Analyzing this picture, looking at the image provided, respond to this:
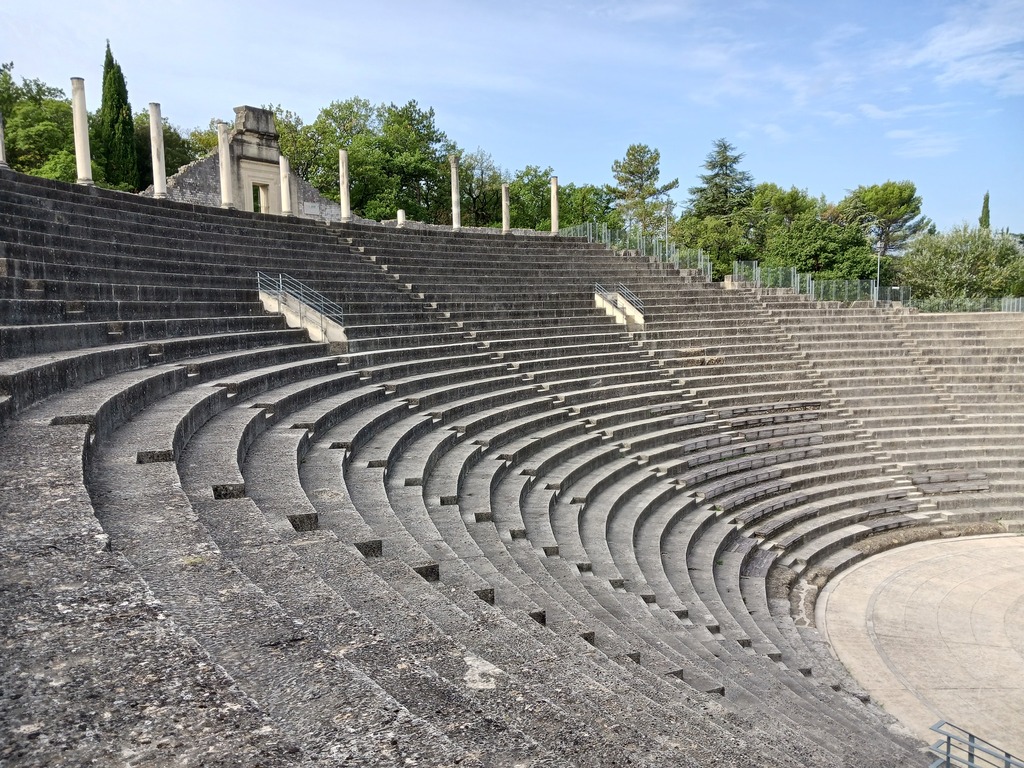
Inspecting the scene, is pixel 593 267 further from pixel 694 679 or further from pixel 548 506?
pixel 694 679

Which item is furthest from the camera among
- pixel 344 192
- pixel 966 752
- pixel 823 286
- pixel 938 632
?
pixel 823 286

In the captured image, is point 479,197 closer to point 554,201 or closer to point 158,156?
point 554,201

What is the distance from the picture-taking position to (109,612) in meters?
2.34

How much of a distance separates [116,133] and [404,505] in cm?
3251

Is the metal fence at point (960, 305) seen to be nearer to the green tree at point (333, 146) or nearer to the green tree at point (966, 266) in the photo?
the green tree at point (966, 266)

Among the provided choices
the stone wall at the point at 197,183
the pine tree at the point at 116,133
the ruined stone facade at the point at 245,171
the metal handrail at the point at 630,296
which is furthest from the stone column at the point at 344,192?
the pine tree at the point at 116,133

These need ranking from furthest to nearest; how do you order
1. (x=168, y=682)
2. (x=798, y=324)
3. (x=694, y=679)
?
1. (x=798, y=324)
2. (x=694, y=679)
3. (x=168, y=682)

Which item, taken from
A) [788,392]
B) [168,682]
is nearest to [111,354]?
[168,682]

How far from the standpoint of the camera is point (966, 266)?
34.1 meters

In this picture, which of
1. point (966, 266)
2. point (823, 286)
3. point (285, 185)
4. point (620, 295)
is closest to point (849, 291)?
point (823, 286)

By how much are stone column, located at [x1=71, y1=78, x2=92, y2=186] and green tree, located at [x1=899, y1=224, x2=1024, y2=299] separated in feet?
114

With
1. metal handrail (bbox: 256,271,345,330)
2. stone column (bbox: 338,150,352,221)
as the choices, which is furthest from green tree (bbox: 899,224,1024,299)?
metal handrail (bbox: 256,271,345,330)

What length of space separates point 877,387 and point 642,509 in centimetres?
1023

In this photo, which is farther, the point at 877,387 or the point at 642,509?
the point at 877,387
